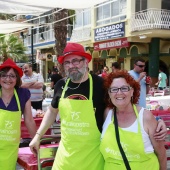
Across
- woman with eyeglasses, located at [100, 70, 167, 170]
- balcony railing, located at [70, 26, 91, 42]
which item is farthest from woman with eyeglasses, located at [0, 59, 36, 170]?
balcony railing, located at [70, 26, 91, 42]

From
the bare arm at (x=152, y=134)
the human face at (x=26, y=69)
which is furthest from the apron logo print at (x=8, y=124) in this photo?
the human face at (x=26, y=69)

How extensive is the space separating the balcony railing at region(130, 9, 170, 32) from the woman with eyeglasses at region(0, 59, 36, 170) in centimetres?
1587

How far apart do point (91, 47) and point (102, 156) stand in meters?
21.7

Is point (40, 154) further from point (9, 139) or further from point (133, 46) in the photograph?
point (133, 46)

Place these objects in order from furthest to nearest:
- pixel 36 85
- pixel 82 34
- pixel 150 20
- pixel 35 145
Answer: pixel 82 34
pixel 150 20
pixel 36 85
pixel 35 145

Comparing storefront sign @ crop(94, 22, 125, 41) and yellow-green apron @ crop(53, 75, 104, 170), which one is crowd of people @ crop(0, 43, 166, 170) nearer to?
yellow-green apron @ crop(53, 75, 104, 170)

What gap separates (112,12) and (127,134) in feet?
64.6

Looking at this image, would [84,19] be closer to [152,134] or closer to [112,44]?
[112,44]

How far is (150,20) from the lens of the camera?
18031 millimetres

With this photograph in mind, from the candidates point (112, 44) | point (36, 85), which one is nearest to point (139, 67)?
point (36, 85)

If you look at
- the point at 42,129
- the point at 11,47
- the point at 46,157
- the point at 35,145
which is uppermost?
the point at 11,47

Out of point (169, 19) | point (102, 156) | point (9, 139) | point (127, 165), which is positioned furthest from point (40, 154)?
point (169, 19)

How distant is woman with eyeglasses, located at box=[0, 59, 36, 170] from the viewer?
2.75 meters

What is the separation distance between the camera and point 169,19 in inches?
734
